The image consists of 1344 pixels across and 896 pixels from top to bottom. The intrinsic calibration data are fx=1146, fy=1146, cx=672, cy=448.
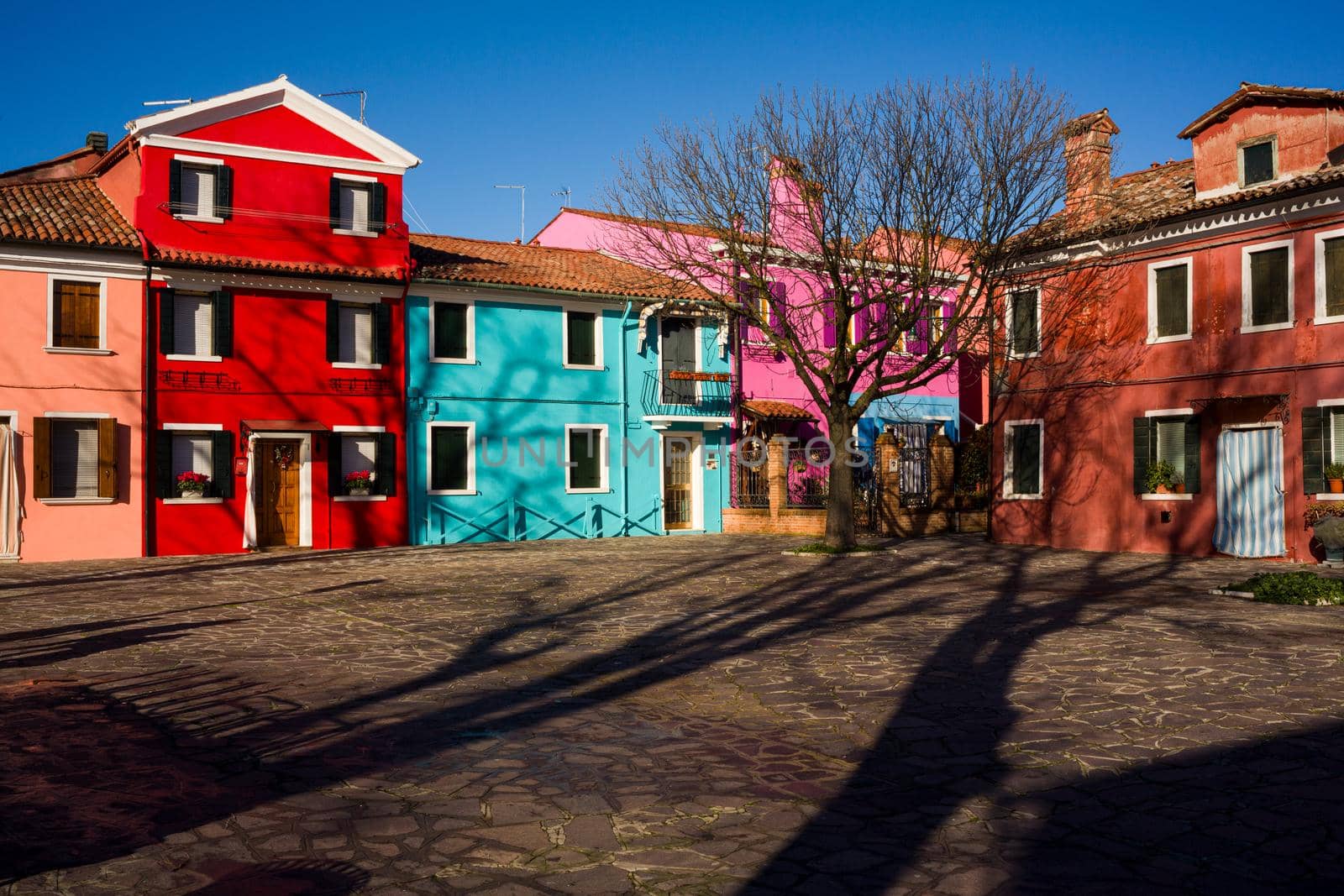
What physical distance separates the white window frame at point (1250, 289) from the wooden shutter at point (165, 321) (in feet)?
66.3

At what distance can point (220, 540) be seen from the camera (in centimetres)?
2314

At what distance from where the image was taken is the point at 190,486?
74.7 feet

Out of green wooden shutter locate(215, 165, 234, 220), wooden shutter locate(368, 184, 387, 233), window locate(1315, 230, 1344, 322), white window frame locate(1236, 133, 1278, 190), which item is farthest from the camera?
wooden shutter locate(368, 184, 387, 233)

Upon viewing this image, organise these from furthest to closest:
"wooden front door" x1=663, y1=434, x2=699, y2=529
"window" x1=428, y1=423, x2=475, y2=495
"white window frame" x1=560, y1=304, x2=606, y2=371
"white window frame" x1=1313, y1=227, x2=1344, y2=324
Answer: "wooden front door" x1=663, y1=434, x2=699, y2=529, "white window frame" x1=560, y1=304, x2=606, y2=371, "window" x1=428, y1=423, x2=475, y2=495, "white window frame" x1=1313, y1=227, x2=1344, y2=324

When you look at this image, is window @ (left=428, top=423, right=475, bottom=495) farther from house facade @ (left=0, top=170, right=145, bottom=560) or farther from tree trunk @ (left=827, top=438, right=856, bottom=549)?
tree trunk @ (left=827, top=438, right=856, bottom=549)

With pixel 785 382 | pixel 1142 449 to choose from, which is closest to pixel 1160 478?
pixel 1142 449

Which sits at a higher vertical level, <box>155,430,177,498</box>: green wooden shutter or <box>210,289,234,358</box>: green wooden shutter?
<box>210,289,234,358</box>: green wooden shutter

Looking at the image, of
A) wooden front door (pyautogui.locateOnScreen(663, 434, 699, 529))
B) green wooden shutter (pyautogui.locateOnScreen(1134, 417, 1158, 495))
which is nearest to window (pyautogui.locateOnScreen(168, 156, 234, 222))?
wooden front door (pyautogui.locateOnScreen(663, 434, 699, 529))

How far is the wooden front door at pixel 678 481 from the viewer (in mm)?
29547

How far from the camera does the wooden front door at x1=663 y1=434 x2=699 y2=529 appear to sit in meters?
29.5

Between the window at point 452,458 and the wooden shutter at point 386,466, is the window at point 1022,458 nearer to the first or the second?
the window at point 452,458

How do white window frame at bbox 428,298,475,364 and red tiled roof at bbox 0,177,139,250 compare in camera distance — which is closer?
red tiled roof at bbox 0,177,139,250

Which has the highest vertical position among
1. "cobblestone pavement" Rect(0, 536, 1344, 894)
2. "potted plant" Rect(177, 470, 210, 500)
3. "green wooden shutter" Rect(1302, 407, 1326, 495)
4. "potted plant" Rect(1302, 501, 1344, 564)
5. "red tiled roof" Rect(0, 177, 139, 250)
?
"red tiled roof" Rect(0, 177, 139, 250)

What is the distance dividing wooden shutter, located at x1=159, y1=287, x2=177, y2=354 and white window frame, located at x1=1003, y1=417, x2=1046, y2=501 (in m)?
17.4
